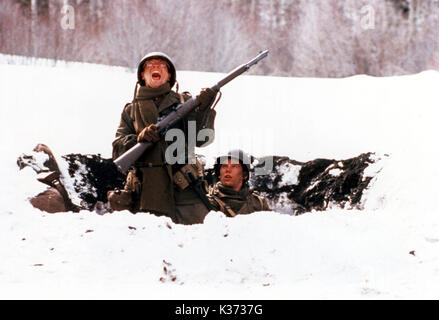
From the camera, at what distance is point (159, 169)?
734 cm

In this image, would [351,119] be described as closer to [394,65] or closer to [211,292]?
[211,292]

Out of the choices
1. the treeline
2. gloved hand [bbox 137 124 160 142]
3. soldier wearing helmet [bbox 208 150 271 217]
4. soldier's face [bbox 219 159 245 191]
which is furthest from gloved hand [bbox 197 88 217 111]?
the treeline

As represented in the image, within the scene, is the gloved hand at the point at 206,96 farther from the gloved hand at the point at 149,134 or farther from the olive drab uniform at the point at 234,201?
the olive drab uniform at the point at 234,201

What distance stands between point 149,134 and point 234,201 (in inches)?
51.2

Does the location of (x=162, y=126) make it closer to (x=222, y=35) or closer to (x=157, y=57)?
(x=157, y=57)

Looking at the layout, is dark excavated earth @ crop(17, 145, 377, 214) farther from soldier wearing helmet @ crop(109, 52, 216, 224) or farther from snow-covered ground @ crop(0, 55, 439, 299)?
soldier wearing helmet @ crop(109, 52, 216, 224)

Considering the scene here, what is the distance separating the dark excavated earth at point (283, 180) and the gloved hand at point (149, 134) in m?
2.25

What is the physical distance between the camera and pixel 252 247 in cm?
590

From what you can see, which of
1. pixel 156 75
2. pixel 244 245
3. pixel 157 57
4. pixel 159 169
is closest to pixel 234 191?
pixel 159 169

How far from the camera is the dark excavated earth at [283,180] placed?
31.1 ft

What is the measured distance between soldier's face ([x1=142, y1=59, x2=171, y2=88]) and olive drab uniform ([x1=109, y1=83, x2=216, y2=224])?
6cm

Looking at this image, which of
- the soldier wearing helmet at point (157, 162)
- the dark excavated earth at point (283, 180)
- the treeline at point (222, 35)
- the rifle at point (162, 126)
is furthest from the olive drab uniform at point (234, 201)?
the treeline at point (222, 35)

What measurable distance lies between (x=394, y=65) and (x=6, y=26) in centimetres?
939

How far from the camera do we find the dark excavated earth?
9.49 meters
